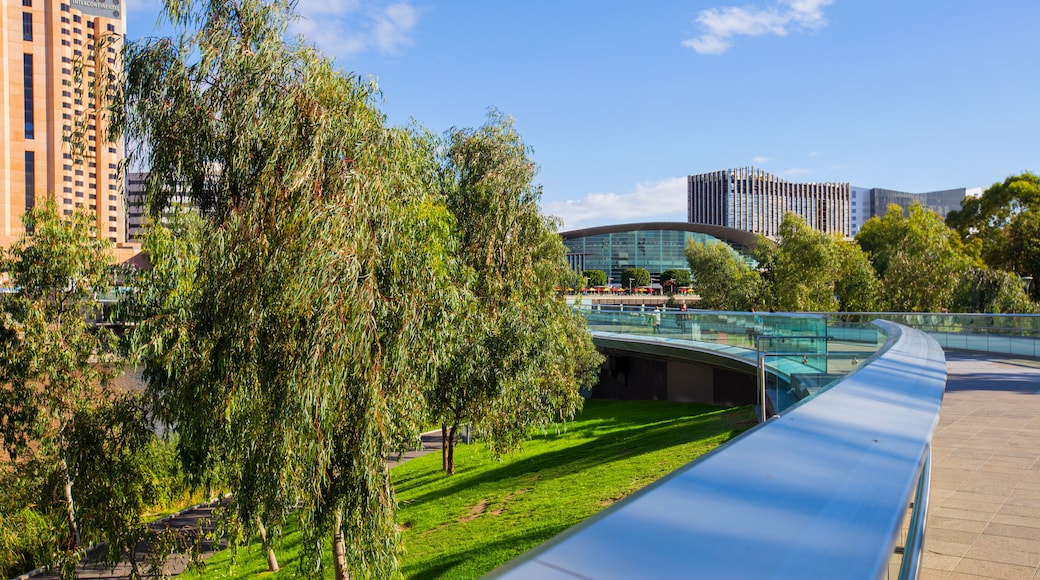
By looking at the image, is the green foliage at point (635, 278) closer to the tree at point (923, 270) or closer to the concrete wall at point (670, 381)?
the tree at point (923, 270)

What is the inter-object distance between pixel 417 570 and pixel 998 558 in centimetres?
1080

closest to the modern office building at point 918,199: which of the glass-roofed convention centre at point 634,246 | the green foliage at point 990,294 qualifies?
the glass-roofed convention centre at point 634,246

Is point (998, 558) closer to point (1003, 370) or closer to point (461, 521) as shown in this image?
point (1003, 370)

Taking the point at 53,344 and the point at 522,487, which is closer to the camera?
the point at 53,344

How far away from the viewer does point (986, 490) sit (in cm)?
545

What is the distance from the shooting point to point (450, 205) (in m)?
16.5

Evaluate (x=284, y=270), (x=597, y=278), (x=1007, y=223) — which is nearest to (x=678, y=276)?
(x=597, y=278)

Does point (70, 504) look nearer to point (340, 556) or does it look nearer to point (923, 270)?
point (340, 556)

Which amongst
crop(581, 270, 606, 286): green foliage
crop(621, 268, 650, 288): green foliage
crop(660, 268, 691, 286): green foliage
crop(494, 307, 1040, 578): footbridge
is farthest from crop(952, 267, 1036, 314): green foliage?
crop(581, 270, 606, 286): green foliage

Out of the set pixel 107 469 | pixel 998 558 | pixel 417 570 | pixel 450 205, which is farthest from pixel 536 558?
pixel 450 205

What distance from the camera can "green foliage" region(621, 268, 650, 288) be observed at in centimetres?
10581

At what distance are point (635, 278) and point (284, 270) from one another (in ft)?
331

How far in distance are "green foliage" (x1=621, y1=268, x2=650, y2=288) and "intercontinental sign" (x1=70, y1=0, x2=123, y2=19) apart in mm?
85380

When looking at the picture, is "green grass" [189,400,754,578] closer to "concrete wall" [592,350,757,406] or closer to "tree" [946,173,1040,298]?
"concrete wall" [592,350,757,406]
